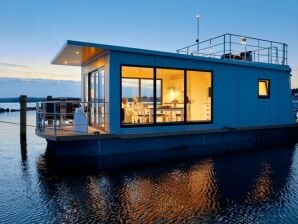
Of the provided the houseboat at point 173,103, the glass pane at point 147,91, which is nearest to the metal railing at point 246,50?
the houseboat at point 173,103

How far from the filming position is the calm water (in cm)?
551

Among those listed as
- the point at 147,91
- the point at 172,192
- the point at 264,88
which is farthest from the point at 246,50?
the point at 172,192

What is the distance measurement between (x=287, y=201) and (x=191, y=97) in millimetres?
7296

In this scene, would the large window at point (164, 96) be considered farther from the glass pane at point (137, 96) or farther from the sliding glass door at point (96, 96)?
the sliding glass door at point (96, 96)

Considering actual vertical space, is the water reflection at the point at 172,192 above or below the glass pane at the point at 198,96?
below

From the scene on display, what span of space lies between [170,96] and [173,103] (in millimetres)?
1058

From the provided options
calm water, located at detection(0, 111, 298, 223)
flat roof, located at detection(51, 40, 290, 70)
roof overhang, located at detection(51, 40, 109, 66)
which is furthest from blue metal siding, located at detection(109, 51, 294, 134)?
calm water, located at detection(0, 111, 298, 223)

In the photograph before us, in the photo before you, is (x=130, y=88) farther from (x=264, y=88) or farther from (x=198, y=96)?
(x=264, y=88)

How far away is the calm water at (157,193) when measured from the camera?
5.51 metres

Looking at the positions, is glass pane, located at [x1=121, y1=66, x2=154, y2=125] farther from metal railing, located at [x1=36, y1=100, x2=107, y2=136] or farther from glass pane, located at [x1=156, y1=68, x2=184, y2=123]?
metal railing, located at [x1=36, y1=100, x2=107, y2=136]

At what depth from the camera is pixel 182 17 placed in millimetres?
21000

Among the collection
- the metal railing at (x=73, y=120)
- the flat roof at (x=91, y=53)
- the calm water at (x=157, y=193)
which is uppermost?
the flat roof at (x=91, y=53)

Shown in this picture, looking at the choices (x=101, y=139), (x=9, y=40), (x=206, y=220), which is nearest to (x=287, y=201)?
(x=206, y=220)

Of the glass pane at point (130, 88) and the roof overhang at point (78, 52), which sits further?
the glass pane at point (130, 88)
